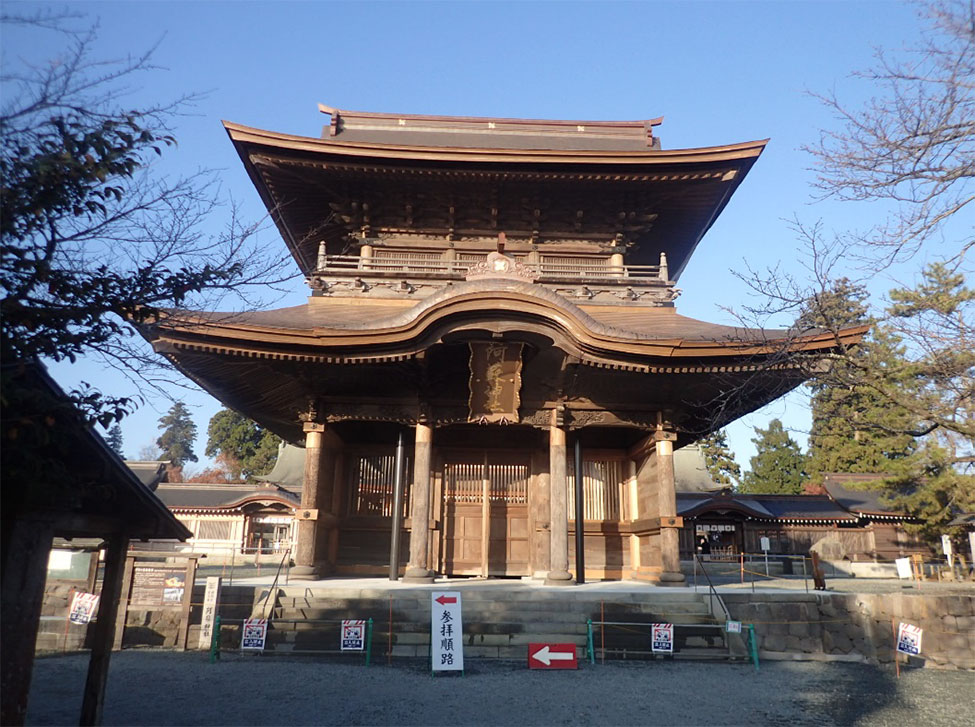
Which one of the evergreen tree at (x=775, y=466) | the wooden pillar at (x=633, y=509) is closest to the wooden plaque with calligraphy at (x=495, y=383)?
the wooden pillar at (x=633, y=509)

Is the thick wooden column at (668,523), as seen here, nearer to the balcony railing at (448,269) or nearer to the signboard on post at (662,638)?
the signboard on post at (662,638)

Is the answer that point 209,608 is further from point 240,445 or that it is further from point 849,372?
point 240,445

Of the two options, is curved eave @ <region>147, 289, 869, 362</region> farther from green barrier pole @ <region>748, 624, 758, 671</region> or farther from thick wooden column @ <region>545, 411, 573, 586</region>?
green barrier pole @ <region>748, 624, 758, 671</region>

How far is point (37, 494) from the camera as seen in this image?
405 centimetres

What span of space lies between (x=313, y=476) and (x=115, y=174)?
8.18 metres

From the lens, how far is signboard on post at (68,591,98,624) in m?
10.1

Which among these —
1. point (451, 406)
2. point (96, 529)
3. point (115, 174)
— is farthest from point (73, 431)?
point (451, 406)

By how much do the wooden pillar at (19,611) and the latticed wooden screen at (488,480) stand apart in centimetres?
970

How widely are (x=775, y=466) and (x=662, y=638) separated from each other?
42.4 metres

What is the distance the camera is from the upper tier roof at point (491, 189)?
1328cm

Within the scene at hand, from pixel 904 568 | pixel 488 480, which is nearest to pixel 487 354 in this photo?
pixel 488 480

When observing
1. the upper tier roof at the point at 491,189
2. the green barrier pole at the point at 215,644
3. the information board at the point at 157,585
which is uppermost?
the upper tier roof at the point at 491,189

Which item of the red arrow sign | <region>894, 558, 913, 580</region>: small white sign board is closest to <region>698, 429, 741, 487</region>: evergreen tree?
<region>894, 558, 913, 580</region>: small white sign board

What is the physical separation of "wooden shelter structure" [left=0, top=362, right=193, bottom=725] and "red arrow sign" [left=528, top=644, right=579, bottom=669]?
16.5 ft
